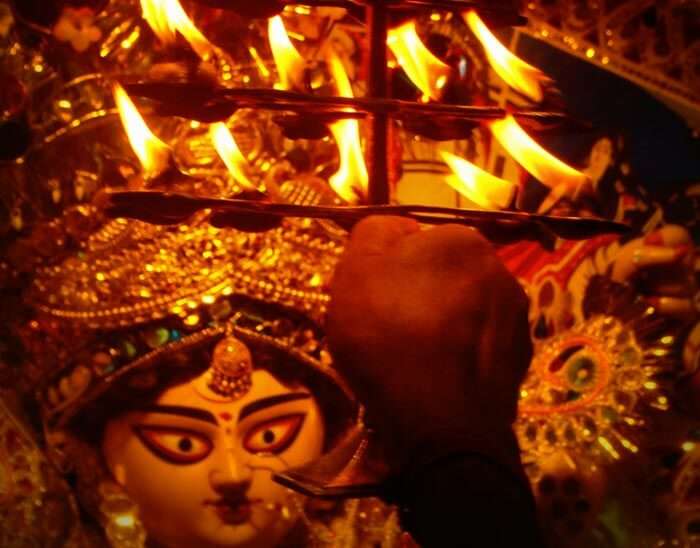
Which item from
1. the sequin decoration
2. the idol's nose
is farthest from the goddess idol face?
the sequin decoration

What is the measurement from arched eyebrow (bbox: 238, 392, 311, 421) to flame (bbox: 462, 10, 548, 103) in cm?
89

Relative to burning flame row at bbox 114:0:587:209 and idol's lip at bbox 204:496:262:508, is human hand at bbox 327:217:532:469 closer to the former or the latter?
burning flame row at bbox 114:0:587:209

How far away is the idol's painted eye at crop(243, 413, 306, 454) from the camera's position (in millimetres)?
1713

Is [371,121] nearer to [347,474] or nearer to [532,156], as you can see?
[532,156]

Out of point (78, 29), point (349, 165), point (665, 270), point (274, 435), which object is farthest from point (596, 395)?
point (349, 165)

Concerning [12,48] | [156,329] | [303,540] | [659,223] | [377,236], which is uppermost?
[12,48]

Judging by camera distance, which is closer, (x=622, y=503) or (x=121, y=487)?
(x=121, y=487)

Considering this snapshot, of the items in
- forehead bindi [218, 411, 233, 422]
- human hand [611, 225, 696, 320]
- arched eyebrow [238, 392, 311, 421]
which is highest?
human hand [611, 225, 696, 320]

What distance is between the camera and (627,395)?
1857 mm

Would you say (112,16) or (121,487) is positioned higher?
(112,16)

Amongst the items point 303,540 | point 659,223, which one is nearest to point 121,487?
point 303,540

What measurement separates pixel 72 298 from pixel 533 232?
101cm

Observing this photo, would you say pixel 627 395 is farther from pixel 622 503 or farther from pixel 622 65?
pixel 622 65

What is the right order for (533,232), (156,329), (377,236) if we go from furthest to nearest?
(156,329)
(533,232)
(377,236)
